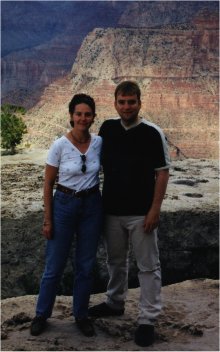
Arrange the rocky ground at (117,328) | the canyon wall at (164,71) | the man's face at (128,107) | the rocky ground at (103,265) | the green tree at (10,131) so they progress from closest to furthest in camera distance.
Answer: the man's face at (128,107) → the rocky ground at (117,328) → the rocky ground at (103,265) → the green tree at (10,131) → the canyon wall at (164,71)

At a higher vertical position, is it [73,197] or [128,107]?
[128,107]

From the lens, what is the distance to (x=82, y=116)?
5090mm

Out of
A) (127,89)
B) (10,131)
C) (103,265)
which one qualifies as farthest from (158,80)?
(127,89)

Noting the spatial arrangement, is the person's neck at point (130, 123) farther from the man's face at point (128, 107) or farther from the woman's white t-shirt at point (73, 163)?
the woman's white t-shirt at point (73, 163)

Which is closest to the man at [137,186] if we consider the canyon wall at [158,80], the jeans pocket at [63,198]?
the jeans pocket at [63,198]

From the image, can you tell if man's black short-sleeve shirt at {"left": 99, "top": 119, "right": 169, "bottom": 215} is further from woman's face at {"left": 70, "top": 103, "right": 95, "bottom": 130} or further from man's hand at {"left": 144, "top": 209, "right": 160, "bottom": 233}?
woman's face at {"left": 70, "top": 103, "right": 95, "bottom": 130}

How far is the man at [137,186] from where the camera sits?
200 inches

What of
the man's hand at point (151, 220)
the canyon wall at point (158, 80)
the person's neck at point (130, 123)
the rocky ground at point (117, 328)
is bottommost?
the rocky ground at point (117, 328)

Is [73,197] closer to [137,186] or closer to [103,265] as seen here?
[137,186]

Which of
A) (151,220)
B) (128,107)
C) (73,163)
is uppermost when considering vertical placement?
(128,107)

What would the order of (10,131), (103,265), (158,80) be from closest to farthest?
(103,265) → (10,131) → (158,80)

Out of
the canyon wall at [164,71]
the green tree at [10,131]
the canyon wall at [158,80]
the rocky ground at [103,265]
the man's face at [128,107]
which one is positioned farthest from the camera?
the canyon wall at [164,71]

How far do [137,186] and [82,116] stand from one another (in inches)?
32.2

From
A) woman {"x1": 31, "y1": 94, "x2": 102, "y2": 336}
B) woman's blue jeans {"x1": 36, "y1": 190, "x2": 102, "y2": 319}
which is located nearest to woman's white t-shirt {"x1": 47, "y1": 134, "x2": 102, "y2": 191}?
woman {"x1": 31, "y1": 94, "x2": 102, "y2": 336}
